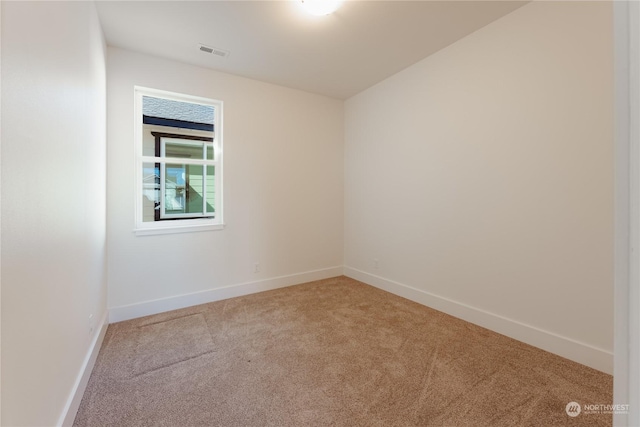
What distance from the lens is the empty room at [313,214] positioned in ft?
3.75

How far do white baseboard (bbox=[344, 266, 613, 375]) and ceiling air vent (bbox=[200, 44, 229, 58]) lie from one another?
330 centimetres

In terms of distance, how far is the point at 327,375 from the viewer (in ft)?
6.10

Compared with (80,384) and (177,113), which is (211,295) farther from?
(177,113)

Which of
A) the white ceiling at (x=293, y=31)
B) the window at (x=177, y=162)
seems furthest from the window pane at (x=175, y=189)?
the white ceiling at (x=293, y=31)

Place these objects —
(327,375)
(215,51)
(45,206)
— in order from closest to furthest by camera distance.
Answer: (45,206) → (327,375) → (215,51)

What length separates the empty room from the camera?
114cm

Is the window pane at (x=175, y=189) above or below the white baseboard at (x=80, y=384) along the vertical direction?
above

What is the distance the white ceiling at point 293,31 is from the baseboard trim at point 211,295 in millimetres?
2650

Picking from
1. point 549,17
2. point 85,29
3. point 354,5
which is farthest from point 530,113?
point 85,29

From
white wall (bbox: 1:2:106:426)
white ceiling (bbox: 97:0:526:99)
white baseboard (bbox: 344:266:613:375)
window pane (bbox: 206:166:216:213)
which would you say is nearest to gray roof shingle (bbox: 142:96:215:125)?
white ceiling (bbox: 97:0:526:99)

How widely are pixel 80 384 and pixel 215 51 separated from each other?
3.00 metres

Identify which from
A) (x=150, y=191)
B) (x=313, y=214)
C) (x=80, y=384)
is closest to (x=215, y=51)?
(x=150, y=191)

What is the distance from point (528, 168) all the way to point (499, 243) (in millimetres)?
690

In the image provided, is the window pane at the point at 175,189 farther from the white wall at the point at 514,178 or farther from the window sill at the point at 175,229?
the white wall at the point at 514,178
